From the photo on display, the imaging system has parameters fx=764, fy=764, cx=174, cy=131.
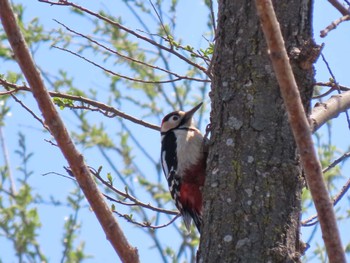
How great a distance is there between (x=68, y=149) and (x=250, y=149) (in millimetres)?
983

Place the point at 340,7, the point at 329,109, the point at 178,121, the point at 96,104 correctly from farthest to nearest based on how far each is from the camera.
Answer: the point at 178,121 → the point at 96,104 → the point at 329,109 → the point at 340,7

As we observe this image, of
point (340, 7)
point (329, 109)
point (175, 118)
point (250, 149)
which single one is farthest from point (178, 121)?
point (340, 7)

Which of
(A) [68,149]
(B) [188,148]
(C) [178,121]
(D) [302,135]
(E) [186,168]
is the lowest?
(D) [302,135]

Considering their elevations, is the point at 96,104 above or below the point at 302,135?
above

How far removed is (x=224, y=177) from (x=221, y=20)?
721 millimetres

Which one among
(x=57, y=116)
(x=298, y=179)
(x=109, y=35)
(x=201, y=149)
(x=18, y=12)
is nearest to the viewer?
(x=57, y=116)

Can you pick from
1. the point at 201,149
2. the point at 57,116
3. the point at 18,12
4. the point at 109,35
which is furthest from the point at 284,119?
the point at 109,35

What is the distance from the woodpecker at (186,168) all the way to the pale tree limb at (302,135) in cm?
265

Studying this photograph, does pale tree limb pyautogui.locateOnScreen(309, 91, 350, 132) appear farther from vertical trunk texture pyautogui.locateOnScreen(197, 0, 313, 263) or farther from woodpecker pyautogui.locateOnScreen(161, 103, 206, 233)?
woodpecker pyautogui.locateOnScreen(161, 103, 206, 233)

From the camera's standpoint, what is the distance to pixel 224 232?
283cm

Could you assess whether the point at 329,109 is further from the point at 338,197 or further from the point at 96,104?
the point at 96,104

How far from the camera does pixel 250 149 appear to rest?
2.97m

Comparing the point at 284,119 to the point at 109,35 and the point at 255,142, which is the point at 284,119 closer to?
the point at 255,142

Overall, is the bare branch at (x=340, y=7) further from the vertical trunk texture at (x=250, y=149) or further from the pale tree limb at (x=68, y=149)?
the pale tree limb at (x=68, y=149)
